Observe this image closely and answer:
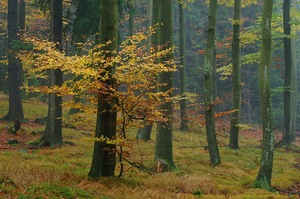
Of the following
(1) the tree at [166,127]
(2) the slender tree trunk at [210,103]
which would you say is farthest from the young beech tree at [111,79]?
(2) the slender tree trunk at [210,103]

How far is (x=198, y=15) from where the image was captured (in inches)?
1658

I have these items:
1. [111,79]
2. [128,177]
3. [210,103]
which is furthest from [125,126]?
[210,103]

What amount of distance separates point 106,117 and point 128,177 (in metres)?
1.93

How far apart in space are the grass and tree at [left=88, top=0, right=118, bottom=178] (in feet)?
1.18

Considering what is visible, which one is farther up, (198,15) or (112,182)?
(198,15)

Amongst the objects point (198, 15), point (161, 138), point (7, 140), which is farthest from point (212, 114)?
point (198, 15)

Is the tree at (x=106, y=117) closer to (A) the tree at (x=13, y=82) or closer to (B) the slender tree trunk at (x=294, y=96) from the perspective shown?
(A) the tree at (x=13, y=82)

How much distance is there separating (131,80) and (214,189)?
12.1ft

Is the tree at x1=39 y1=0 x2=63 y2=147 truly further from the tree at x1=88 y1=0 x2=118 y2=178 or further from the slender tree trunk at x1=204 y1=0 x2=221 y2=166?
the slender tree trunk at x1=204 y1=0 x2=221 y2=166

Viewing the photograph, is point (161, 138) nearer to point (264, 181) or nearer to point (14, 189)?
point (264, 181)

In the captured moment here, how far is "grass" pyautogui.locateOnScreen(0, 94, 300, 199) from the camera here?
616 centimetres

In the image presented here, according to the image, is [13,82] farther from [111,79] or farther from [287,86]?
[287,86]

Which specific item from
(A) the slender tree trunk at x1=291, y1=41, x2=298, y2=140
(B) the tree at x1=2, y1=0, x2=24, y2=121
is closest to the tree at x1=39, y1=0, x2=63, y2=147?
(B) the tree at x1=2, y1=0, x2=24, y2=121

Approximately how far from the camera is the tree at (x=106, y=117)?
746 centimetres
